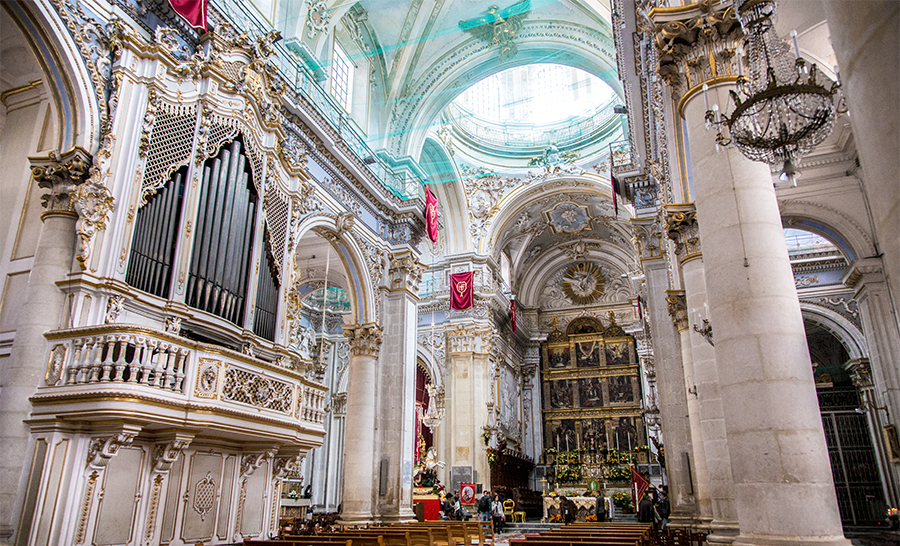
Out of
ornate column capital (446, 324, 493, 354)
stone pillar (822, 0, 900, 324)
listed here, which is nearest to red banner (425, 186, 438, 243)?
ornate column capital (446, 324, 493, 354)

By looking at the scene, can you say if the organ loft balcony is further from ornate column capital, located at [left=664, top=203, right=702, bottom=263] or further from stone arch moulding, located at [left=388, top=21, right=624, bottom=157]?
stone arch moulding, located at [left=388, top=21, right=624, bottom=157]

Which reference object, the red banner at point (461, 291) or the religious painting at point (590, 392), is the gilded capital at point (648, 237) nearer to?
the red banner at point (461, 291)

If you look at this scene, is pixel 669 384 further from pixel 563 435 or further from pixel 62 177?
pixel 563 435

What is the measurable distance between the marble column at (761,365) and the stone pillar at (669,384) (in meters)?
8.37

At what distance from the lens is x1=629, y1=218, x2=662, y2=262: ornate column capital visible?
15391 millimetres

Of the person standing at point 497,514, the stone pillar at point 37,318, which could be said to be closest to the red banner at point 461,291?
the person standing at point 497,514

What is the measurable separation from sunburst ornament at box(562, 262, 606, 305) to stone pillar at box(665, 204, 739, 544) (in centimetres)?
2413

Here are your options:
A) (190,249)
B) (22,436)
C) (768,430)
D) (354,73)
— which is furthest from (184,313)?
(354,73)

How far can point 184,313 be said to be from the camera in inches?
324

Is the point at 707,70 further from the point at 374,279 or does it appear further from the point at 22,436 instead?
the point at 374,279

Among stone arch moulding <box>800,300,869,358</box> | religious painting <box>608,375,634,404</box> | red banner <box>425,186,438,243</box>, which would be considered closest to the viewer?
red banner <box>425,186,438,243</box>

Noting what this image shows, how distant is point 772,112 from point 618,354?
27445mm

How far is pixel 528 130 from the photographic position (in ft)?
87.6

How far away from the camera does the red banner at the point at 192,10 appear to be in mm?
9312
